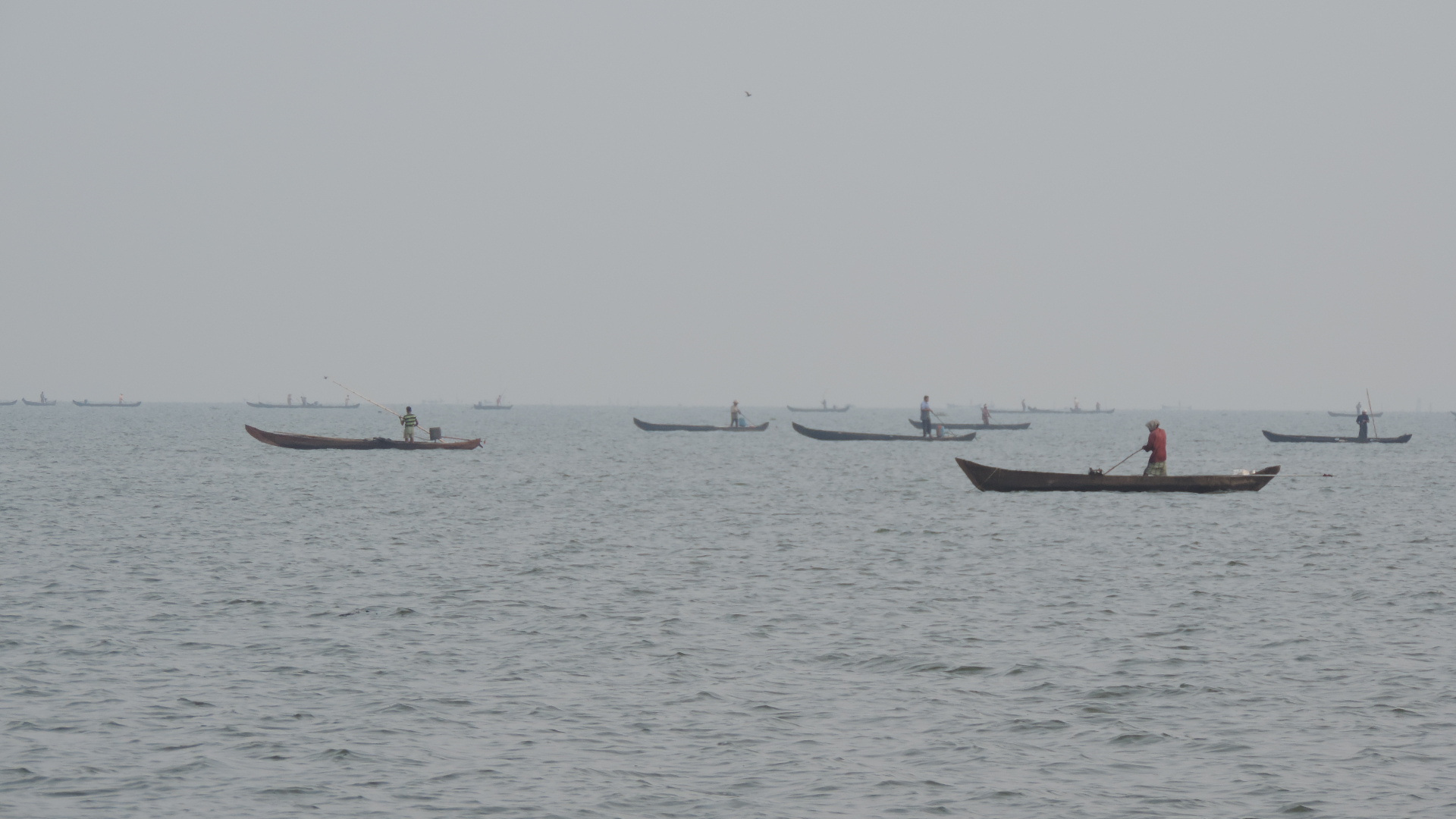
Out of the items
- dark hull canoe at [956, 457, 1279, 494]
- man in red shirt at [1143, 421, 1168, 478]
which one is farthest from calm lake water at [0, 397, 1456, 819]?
man in red shirt at [1143, 421, 1168, 478]

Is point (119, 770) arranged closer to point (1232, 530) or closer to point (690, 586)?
point (690, 586)

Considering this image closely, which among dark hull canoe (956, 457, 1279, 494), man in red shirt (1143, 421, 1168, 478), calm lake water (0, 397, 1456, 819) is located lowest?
calm lake water (0, 397, 1456, 819)

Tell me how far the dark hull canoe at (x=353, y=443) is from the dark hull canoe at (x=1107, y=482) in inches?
1144

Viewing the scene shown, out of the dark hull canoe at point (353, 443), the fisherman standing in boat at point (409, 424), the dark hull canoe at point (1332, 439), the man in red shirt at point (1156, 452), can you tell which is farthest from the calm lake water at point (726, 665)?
the dark hull canoe at point (1332, 439)

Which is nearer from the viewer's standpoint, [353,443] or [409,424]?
[409,424]

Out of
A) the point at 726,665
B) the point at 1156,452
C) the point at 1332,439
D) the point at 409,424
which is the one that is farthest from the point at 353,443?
the point at 1332,439

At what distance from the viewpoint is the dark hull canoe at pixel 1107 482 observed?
38.3 meters

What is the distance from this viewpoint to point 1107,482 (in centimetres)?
3834

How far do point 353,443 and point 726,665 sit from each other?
5050 cm

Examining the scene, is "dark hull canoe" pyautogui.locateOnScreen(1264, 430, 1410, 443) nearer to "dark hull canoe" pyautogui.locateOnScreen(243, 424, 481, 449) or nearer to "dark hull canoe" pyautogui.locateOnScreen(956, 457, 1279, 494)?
"dark hull canoe" pyautogui.locateOnScreen(956, 457, 1279, 494)

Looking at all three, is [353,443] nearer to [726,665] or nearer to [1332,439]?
[726,665]

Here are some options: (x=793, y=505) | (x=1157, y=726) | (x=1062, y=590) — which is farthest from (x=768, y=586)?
(x=793, y=505)

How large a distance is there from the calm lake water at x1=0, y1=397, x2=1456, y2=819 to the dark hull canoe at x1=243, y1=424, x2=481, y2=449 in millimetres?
26668

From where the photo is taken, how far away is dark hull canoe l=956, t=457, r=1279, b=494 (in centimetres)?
3834
